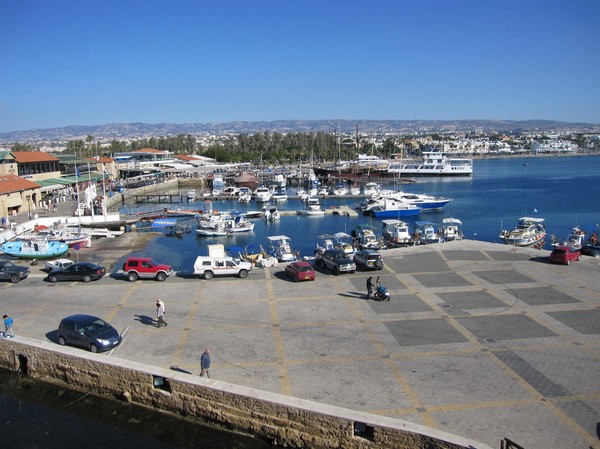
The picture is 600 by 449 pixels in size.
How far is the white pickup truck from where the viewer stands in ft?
83.3

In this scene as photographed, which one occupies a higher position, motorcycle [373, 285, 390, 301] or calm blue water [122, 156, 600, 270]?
motorcycle [373, 285, 390, 301]

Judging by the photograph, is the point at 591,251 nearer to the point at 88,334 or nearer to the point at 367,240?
the point at 367,240

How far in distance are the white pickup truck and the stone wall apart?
9.16m

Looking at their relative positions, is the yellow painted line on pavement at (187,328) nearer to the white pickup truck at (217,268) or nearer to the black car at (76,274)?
the white pickup truck at (217,268)

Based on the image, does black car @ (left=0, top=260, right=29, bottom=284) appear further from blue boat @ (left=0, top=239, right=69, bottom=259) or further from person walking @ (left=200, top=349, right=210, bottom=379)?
person walking @ (left=200, top=349, right=210, bottom=379)

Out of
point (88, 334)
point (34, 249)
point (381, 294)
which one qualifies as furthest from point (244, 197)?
point (88, 334)

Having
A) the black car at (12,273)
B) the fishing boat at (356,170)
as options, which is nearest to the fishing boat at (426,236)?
the black car at (12,273)

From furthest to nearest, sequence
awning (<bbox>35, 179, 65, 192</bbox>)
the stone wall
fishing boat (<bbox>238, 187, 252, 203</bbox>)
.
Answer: fishing boat (<bbox>238, 187, 252, 203</bbox>), awning (<bbox>35, 179, 65, 192</bbox>), the stone wall

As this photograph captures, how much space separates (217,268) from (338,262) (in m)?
6.03

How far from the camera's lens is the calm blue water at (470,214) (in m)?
46.8

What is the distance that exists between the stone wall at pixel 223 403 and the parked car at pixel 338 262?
12.5 m

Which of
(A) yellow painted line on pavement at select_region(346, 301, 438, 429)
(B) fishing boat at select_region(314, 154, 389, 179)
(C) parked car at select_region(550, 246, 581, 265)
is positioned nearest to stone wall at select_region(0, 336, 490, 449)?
(A) yellow painted line on pavement at select_region(346, 301, 438, 429)

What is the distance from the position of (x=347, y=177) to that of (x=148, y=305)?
90.6 metres

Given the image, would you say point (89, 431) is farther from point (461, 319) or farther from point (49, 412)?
point (461, 319)
